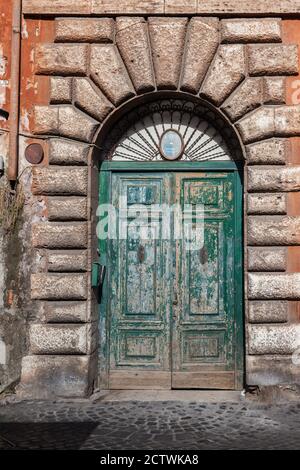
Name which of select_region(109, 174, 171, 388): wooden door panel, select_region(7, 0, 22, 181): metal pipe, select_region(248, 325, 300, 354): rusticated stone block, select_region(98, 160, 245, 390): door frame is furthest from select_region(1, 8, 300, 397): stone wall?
select_region(109, 174, 171, 388): wooden door panel

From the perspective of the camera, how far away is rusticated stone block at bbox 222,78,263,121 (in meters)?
5.49

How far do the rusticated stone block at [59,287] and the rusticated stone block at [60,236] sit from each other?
33 centimetres

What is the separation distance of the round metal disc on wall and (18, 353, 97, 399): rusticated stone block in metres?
2.09

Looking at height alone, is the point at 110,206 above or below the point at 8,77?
below

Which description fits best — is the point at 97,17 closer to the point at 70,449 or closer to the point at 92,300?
the point at 92,300

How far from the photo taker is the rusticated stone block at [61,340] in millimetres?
5406

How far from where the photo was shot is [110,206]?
5875mm

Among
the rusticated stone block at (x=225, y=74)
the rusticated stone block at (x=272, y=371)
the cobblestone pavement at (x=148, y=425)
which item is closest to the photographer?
the cobblestone pavement at (x=148, y=425)

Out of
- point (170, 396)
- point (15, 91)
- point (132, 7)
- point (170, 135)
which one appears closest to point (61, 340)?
point (170, 396)

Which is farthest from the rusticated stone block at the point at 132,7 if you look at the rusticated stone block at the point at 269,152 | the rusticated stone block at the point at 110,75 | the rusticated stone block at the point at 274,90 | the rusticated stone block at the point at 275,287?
the rusticated stone block at the point at 275,287

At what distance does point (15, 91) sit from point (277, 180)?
2.96 m

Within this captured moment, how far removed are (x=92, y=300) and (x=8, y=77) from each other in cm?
260

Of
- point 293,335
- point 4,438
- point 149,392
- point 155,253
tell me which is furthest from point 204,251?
point 4,438

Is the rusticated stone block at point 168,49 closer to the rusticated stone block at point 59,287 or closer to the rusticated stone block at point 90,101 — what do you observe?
the rusticated stone block at point 90,101
